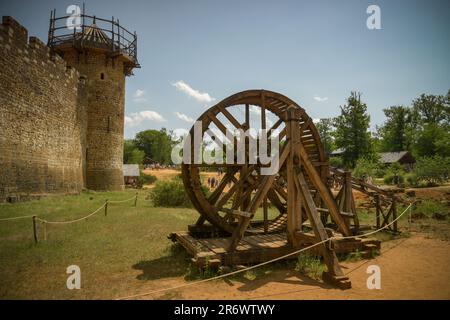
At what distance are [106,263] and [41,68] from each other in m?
12.9

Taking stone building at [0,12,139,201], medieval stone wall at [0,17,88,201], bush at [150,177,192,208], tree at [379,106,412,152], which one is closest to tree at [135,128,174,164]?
tree at [379,106,412,152]

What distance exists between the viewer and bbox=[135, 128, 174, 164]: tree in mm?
81875

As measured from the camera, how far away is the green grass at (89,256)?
437cm

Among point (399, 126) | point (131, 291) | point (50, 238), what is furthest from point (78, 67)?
point (399, 126)

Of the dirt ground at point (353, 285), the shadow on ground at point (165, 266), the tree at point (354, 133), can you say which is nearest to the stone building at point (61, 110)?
the shadow on ground at point (165, 266)

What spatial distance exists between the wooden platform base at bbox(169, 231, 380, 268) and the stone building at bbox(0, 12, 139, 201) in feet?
32.5

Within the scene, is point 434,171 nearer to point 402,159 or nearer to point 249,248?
point 402,159

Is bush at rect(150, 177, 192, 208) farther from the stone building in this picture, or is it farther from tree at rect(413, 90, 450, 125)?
tree at rect(413, 90, 450, 125)

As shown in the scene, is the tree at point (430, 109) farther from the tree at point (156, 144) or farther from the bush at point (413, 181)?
the tree at point (156, 144)

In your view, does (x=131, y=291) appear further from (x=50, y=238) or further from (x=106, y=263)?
(x=50, y=238)

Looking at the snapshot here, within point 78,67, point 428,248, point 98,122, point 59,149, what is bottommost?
point 428,248

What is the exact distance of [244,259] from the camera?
5230 millimetres

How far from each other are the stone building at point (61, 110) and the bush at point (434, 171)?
82.6 feet

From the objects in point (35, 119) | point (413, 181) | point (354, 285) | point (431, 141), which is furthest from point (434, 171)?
point (35, 119)
